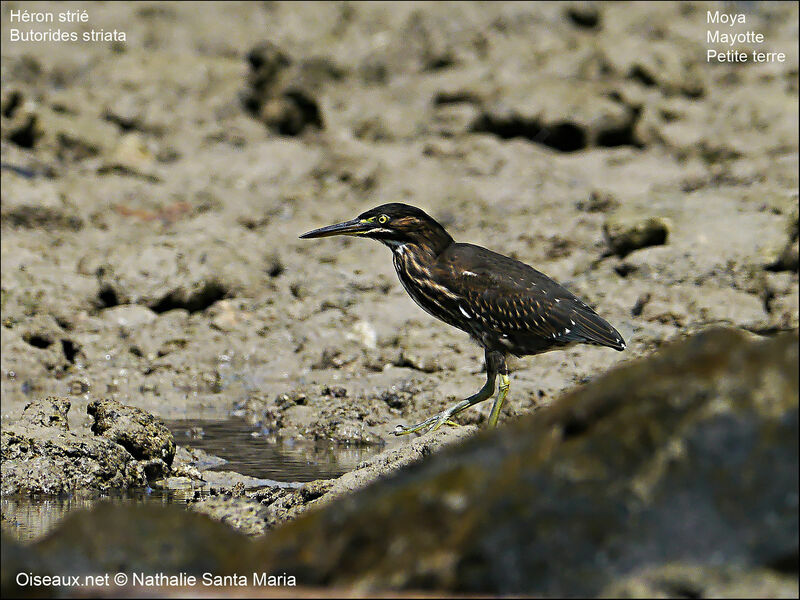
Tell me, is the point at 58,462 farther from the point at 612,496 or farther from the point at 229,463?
the point at 612,496

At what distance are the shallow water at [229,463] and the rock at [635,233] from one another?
3.57 metres

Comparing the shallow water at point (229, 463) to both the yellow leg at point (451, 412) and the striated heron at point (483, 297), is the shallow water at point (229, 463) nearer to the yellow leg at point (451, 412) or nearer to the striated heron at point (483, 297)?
the yellow leg at point (451, 412)

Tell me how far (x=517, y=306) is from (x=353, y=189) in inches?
215

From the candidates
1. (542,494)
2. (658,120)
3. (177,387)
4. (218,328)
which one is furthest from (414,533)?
(658,120)

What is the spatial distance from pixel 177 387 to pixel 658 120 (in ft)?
23.7

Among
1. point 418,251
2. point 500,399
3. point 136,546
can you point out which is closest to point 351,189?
point 418,251

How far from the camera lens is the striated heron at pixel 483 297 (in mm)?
6246

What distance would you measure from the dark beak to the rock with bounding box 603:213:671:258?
3.45 m

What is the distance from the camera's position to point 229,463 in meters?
6.26

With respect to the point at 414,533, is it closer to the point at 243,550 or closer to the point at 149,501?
the point at 243,550

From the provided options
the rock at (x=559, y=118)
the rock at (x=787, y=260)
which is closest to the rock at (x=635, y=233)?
the rock at (x=787, y=260)

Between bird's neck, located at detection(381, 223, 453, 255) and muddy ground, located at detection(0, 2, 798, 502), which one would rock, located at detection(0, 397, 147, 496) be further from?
bird's neck, located at detection(381, 223, 453, 255)

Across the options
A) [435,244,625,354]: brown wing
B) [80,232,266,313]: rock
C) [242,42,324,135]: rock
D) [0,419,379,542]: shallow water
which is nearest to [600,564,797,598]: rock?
[0,419,379,542]: shallow water

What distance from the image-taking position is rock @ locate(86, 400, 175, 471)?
5.79 meters
